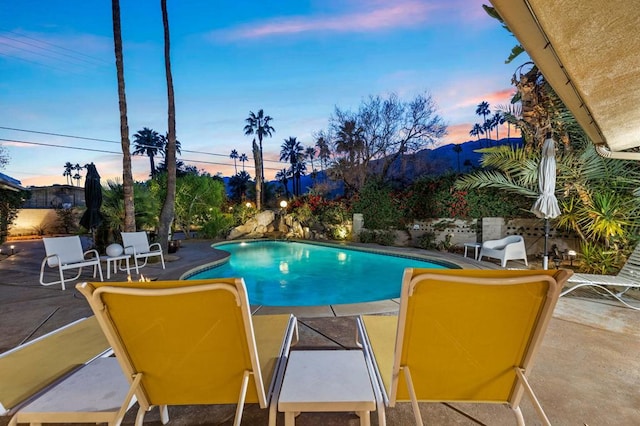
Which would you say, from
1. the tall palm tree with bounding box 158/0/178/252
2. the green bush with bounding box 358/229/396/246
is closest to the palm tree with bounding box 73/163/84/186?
the tall palm tree with bounding box 158/0/178/252

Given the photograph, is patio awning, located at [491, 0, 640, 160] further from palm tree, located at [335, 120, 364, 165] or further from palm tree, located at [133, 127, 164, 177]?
palm tree, located at [133, 127, 164, 177]

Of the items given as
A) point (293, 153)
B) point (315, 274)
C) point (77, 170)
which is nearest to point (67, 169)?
point (77, 170)

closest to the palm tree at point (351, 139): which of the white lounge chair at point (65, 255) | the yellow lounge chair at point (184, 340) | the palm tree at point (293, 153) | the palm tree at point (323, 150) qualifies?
the palm tree at point (323, 150)

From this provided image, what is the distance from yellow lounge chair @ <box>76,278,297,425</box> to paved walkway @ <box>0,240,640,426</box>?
1.71 feet

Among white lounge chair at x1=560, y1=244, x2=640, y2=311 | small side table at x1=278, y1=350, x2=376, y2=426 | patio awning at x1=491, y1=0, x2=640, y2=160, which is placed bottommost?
white lounge chair at x1=560, y1=244, x2=640, y2=311

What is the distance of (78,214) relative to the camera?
1806cm

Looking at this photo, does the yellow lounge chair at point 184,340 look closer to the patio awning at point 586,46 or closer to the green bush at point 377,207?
the patio awning at point 586,46

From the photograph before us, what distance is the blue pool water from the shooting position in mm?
6110

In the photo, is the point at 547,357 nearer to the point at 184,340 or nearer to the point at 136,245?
the point at 184,340

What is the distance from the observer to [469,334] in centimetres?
131

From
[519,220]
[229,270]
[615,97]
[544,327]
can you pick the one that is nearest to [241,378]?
[544,327]

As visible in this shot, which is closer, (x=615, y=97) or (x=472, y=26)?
(x=615, y=97)

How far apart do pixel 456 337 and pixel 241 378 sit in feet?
3.38

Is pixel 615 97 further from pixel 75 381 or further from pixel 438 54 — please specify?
pixel 438 54
